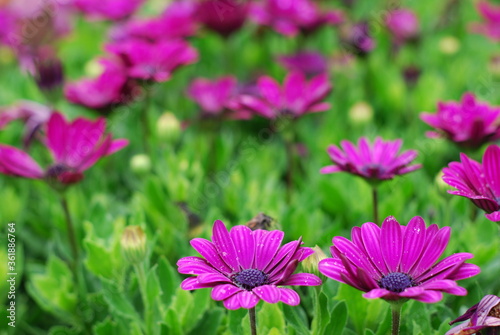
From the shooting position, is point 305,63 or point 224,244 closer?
point 224,244

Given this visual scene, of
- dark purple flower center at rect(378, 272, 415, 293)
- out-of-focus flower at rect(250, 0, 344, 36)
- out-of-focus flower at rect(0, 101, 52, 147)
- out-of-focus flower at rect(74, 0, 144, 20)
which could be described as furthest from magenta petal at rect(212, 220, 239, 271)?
A: out-of-focus flower at rect(74, 0, 144, 20)

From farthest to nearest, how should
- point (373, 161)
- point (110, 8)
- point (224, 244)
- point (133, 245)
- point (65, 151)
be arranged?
point (110, 8)
point (65, 151)
point (373, 161)
point (133, 245)
point (224, 244)

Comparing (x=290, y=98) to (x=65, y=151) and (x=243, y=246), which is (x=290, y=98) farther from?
(x=243, y=246)

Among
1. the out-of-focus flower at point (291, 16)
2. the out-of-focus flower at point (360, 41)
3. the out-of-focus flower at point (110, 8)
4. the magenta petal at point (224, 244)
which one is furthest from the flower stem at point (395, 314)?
the out-of-focus flower at point (110, 8)

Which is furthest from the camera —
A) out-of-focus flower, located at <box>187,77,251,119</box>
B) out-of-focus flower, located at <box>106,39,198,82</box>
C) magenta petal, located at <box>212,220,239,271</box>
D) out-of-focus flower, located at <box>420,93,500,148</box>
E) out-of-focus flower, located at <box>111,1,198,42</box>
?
out-of-focus flower, located at <box>111,1,198,42</box>

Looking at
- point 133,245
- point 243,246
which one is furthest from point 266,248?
point 133,245

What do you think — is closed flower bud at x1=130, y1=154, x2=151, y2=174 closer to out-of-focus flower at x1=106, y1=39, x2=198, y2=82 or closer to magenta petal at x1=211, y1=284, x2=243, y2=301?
out-of-focus flower at x1=106, y1=39, x2=198, y2=82
